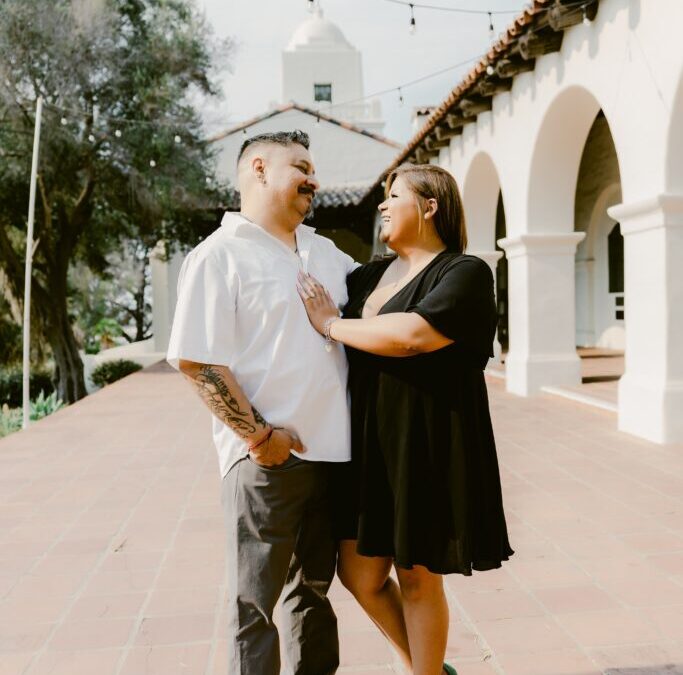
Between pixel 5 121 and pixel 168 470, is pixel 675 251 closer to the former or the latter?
pixel 168 470

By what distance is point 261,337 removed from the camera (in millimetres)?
1989

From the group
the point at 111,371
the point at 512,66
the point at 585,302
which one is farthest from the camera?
the point at 111,371

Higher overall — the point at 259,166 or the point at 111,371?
the point at 259,166

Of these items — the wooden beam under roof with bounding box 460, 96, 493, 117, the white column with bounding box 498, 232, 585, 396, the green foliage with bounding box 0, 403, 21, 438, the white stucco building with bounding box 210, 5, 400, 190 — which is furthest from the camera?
the white stucco building with bounding box 210, 5, 400, 190

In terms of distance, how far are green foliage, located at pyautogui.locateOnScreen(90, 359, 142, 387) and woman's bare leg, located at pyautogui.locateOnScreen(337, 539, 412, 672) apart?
17170mm

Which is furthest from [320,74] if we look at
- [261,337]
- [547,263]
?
[261,337]

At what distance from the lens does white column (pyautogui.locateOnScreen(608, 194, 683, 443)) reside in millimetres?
6129

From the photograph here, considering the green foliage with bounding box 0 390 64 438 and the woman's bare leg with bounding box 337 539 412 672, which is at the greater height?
the woman's bare leg with bounding box 337 539 412 672

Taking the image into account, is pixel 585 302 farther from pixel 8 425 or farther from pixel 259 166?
pixel 259 166

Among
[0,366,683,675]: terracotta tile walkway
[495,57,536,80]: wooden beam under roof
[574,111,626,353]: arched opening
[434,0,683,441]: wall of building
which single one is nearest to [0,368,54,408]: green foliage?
[0,366,683,675]: terracotta tile walkway

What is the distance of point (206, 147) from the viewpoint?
16734 millimetres

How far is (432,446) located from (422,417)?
0.08 meters

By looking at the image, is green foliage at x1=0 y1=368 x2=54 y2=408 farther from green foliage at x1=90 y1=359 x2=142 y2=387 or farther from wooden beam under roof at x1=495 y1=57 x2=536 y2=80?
wooden beam under roof at x1=495 y1=57 x2=536 y2=80

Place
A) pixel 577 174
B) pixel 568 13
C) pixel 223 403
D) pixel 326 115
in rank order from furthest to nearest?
pixel 326 115 → pixel 577 174 → pixel 568 13 → pixel 223 403
